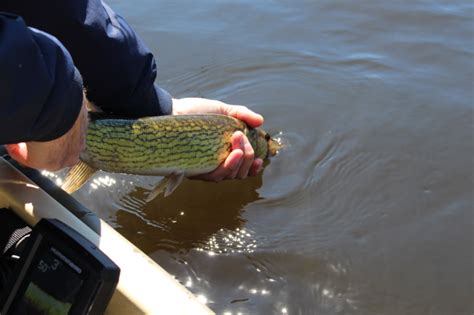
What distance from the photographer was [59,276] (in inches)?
77.5

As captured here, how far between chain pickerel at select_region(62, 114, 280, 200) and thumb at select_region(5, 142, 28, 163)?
0.75 m

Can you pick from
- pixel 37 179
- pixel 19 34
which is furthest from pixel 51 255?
pixel 19 34

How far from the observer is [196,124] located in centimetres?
336

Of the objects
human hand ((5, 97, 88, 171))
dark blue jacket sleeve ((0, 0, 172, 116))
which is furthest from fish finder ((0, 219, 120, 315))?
dark blue jacket sleeve ((0, 0, 172, 116))

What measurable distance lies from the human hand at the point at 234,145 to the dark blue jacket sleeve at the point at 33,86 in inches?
65.3

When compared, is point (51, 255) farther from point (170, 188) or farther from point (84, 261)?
point (170, 188)

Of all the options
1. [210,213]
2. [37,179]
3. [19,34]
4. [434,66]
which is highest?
[19,34]

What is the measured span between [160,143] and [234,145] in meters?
0.46

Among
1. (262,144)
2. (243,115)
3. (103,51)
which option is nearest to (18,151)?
(103,51)

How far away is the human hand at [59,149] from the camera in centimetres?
199

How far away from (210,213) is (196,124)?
0.56 m

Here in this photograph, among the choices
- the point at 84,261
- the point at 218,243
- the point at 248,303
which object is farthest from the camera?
the point at 218,243

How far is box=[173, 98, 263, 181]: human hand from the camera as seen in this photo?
3465 mm

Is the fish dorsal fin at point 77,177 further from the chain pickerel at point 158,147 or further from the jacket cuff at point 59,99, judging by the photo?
the jacket cuff at point 59,99
